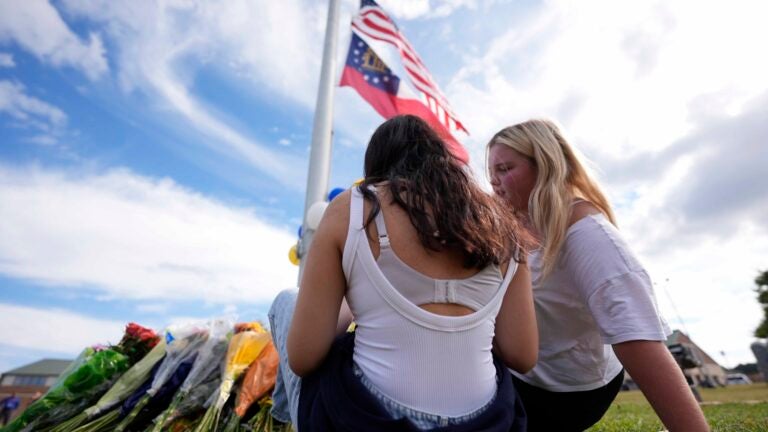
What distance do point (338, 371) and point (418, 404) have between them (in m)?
0.26

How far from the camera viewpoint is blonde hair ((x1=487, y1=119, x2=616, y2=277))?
164cm

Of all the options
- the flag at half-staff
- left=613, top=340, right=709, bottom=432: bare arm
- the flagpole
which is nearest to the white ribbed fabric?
left=613, top=340, right=709, bottom=432: bare arm

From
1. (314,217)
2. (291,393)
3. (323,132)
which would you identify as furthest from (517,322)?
(323,132)

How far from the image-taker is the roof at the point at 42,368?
41.4 metres

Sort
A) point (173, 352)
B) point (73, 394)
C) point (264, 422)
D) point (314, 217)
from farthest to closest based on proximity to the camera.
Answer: point (314, 217)
point (173, 352)
point (73, 394)
point (264, 422)

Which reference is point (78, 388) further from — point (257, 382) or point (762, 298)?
point (762, 298)

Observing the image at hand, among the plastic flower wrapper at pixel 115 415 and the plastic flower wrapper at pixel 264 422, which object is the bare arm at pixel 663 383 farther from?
the plastic flower wrapper at pixel 115 415

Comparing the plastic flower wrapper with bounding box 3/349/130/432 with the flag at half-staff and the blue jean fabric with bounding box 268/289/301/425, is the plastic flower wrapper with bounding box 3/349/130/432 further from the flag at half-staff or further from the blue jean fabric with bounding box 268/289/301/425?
the flag at half-staff

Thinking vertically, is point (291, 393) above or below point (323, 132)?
below

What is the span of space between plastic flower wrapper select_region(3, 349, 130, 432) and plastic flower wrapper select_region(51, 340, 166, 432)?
0.13m

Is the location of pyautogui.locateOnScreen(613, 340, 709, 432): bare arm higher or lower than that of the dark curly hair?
lower

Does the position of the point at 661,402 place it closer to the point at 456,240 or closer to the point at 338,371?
the point at 456,240

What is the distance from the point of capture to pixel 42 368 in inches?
1702

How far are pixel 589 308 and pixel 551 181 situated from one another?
1.91 ft
